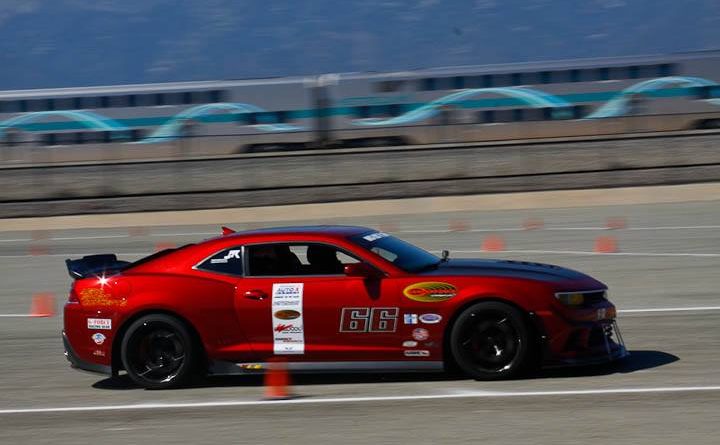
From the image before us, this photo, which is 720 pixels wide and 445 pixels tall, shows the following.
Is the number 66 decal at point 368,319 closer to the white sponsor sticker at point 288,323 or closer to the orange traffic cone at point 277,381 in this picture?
the white sponsor sticker at point 288,323

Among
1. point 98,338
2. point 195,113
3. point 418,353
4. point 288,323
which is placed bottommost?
point 418,353

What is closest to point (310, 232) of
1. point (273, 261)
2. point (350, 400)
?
point (273, 261)

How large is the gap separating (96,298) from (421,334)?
2764 mm

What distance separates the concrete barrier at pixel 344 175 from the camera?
26828 millimetres

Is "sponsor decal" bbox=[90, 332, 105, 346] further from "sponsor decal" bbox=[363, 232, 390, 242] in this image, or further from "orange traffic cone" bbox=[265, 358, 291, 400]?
"sponsor decal" bbox=[363, 232, 390, 242]

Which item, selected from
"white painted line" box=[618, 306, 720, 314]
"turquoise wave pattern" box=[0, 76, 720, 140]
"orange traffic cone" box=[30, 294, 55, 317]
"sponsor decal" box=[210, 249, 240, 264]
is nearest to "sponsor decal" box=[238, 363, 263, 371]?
"sponsor decal" box=[210, 249, 240, 264]

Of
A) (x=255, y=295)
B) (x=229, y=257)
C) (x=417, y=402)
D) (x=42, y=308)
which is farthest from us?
(x=42, y=308)

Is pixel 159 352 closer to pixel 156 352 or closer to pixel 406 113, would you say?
pixel 156 352

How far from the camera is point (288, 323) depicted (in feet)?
28.6

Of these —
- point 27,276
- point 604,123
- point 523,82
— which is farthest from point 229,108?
point 27,276

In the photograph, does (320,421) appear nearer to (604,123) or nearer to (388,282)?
(388,282)

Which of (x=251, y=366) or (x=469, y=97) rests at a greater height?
(x=469, y=97)

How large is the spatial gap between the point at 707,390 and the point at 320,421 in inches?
111

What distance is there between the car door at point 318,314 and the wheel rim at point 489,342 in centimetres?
55
